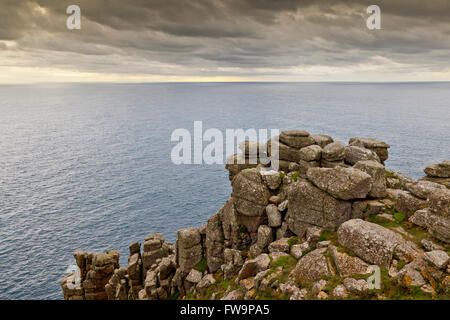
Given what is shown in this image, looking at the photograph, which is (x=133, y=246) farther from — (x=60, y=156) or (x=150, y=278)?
(x=60, y=156)

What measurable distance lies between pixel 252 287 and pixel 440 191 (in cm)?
1923

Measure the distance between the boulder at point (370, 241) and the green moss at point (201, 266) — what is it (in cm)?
2458

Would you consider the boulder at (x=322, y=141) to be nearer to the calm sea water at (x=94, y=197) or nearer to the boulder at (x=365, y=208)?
the boulder at (x=365, y=208)

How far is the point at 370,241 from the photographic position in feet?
79.4

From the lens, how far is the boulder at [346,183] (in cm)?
3074

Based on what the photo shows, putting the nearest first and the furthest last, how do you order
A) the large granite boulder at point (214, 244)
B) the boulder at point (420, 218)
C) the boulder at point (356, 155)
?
1. the boulder at point (420, 218)
2. the boulder at point (356, 155)
3. the large granite boulder at point (214, 244)

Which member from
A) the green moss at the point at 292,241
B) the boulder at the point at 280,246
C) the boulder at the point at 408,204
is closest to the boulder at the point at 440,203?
the boulder at the point at 408,204

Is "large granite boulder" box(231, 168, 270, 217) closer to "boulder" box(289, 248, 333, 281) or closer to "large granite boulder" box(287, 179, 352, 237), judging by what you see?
"large granite boulder" box(287, 179, 352, 237)

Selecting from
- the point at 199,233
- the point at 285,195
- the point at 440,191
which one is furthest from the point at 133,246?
the point at 440,191

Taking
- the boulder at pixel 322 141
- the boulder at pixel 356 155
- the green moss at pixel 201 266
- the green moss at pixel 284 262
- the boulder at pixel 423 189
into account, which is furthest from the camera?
the boulder at pixel 322 141

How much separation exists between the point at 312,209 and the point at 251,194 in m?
9.45

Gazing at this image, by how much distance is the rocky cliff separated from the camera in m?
23.0

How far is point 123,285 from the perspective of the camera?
51.2m
